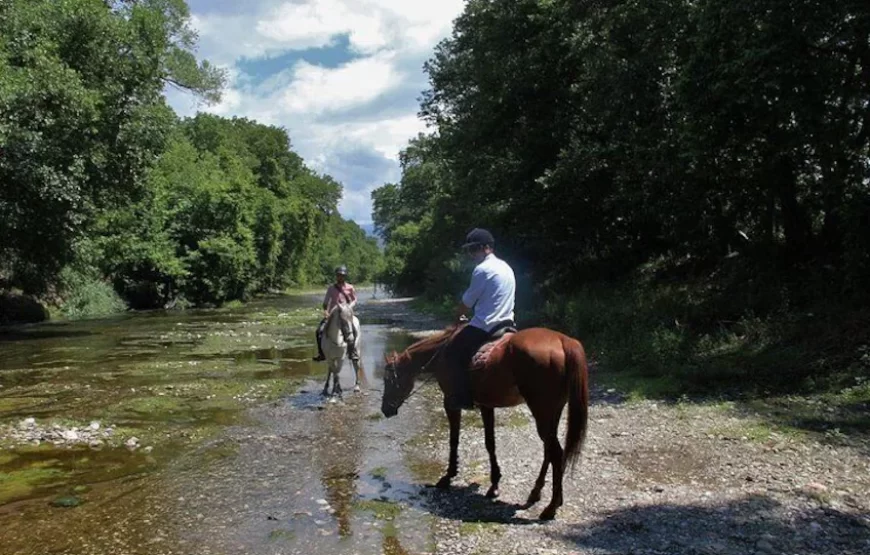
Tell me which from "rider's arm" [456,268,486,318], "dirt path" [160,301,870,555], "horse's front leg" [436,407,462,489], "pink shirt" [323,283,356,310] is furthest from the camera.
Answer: "pink shirt" [323,283,356,310]

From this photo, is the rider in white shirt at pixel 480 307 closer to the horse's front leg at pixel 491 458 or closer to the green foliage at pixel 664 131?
the horse's front leg at pixel 491 458

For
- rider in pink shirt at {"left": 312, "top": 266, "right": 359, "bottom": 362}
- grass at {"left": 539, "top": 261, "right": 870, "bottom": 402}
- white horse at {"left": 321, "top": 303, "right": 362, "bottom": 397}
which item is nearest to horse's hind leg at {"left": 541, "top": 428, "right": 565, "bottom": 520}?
grass at {"left": 539, "top": 261, "right": 870, "bottom": 402}

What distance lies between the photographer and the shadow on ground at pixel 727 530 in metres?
6.05

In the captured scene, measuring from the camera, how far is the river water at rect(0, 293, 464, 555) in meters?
7.00

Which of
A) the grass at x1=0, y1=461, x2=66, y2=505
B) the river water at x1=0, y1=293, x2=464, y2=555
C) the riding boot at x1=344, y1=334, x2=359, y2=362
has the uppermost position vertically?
the riding boot at x1=344, y1=334, x2=359, y2=362

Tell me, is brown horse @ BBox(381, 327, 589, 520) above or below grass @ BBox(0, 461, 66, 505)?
above

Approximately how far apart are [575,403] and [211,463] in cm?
562

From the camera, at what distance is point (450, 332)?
873 cm

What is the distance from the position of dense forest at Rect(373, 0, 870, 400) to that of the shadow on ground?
6.47 m

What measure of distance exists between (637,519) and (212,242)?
4963cm

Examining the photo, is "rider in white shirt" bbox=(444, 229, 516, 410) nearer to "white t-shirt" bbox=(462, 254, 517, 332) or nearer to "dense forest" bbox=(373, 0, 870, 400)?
"white t-shirt" bbox=(462, 254, 517, 332)

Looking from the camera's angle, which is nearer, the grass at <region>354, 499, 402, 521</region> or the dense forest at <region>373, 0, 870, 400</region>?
the grass at <region>354, 499, 402, 521</region>

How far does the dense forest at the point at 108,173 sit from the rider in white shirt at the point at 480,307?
16738 millimetres

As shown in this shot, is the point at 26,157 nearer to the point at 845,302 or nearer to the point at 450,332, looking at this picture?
the point at 450,332
